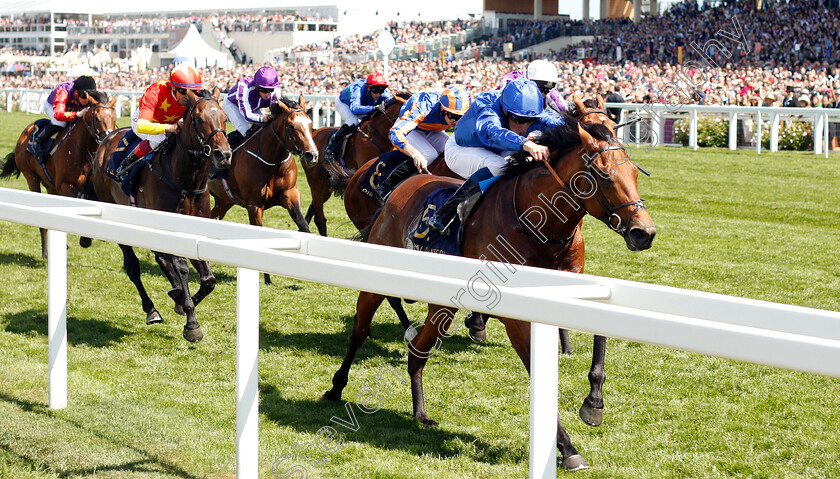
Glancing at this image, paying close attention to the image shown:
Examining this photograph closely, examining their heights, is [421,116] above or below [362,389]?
above

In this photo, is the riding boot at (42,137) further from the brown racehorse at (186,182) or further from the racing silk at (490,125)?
the racing silk at (490,125)

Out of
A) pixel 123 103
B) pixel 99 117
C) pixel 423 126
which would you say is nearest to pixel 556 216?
pixel 423 126

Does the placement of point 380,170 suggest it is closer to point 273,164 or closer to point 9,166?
point 273,164

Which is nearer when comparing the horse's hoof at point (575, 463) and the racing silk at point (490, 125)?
the horse's hoof at point (575, 463)

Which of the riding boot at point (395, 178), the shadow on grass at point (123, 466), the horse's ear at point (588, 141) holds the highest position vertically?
the horse's ear at point (588, 141)

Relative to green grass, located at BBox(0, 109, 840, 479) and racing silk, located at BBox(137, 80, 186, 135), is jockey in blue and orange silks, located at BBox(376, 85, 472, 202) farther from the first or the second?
racing silk, located at BBox(137, 80, 186, 135)

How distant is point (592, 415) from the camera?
379cm

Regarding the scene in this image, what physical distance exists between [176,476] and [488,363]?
7.16 feet

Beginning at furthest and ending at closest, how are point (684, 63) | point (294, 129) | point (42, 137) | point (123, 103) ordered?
point (123, 103), point (684, 63), point (42, 137), point (294, 129)

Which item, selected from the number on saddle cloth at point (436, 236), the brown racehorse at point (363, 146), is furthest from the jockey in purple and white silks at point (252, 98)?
the number on saddle cloth at point (436, 236)

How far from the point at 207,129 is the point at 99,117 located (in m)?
2.56

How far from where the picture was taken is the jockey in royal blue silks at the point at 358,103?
27.1 ft

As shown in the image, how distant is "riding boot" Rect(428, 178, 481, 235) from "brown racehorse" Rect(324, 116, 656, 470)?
2.7 inches

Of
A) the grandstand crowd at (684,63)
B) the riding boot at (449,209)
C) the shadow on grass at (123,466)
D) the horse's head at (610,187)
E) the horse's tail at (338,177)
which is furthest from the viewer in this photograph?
the grandstand crowd at (684,63)
